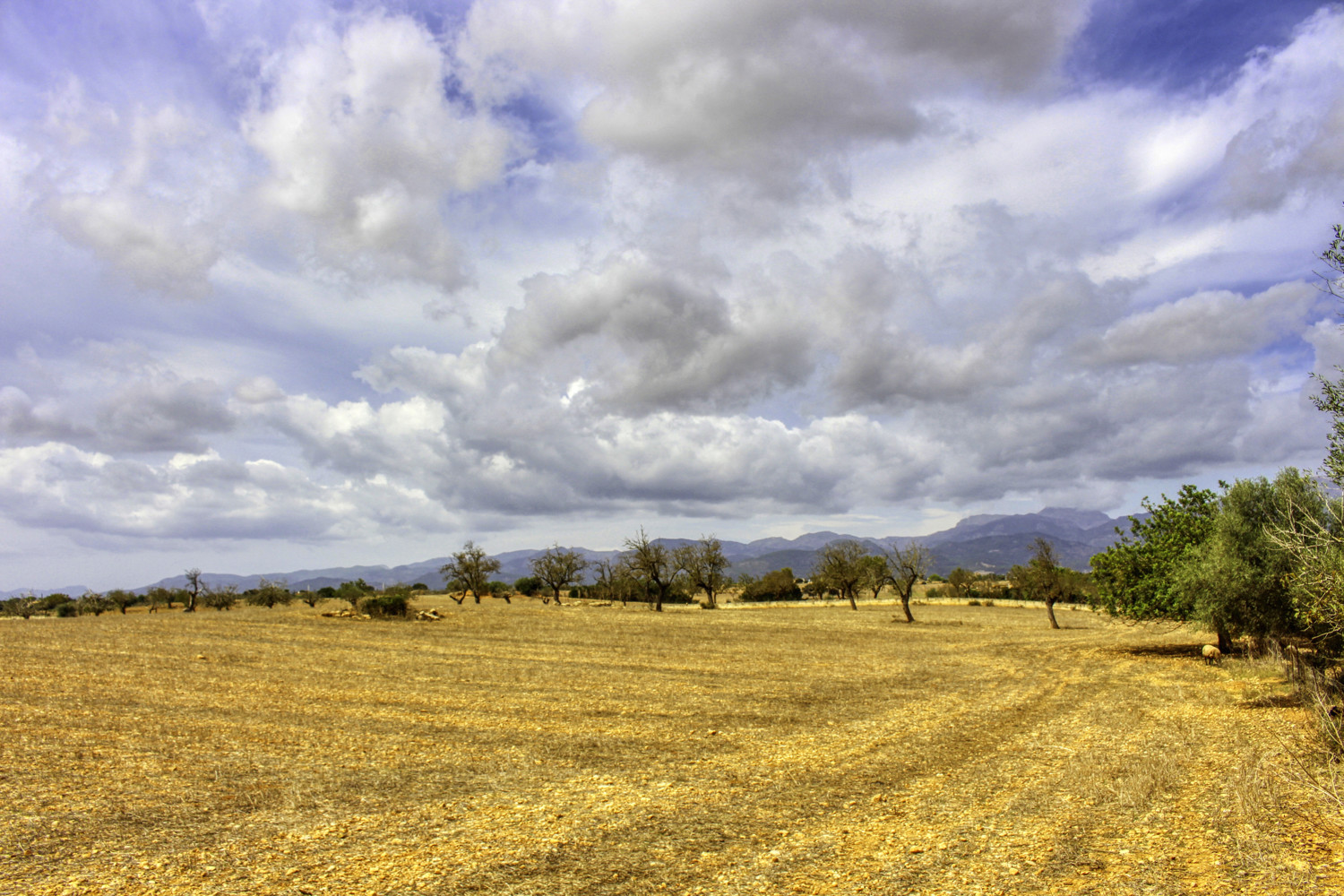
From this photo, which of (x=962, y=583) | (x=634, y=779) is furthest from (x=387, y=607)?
(x=962, y=583)

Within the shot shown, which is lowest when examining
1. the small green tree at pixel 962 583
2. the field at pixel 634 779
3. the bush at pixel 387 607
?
the small green tree at pixel 962 583

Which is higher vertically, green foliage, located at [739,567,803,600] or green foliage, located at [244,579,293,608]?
green foliage, located at [244,579,293,608]

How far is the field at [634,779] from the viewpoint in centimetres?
844

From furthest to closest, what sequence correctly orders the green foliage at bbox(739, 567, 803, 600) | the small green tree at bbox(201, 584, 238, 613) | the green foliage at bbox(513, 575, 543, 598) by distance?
the green foliage at bbox(739, 567, 803, 600), the green foliage at bbox(513, 575, 543, 598), the small green tree at bbox(201, 584, 238, 613)

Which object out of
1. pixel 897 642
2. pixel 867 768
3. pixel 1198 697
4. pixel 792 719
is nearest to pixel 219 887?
pixel 867 768

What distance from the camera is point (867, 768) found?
13438mm

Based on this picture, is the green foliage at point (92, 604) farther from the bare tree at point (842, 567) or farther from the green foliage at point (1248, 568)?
the green foliage at point (1248, 568)

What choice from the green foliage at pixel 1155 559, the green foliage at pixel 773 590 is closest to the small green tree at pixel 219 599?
the green foliage at pixel 773 590

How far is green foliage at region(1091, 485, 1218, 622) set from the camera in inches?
1093

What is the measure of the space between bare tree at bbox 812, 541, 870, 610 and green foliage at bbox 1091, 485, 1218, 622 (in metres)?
38.1

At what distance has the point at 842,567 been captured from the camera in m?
74.6

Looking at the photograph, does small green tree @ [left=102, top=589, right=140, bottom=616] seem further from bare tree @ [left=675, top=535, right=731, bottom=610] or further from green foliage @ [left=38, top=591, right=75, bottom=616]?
bare tree @ [left=675, top=535, right=731, bottom=610]

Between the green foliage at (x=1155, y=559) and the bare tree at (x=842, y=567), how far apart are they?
38.1m

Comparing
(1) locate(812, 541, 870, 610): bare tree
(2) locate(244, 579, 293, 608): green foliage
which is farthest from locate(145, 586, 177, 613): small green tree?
(1) locate(812, 541, 870, 610): bare tree
